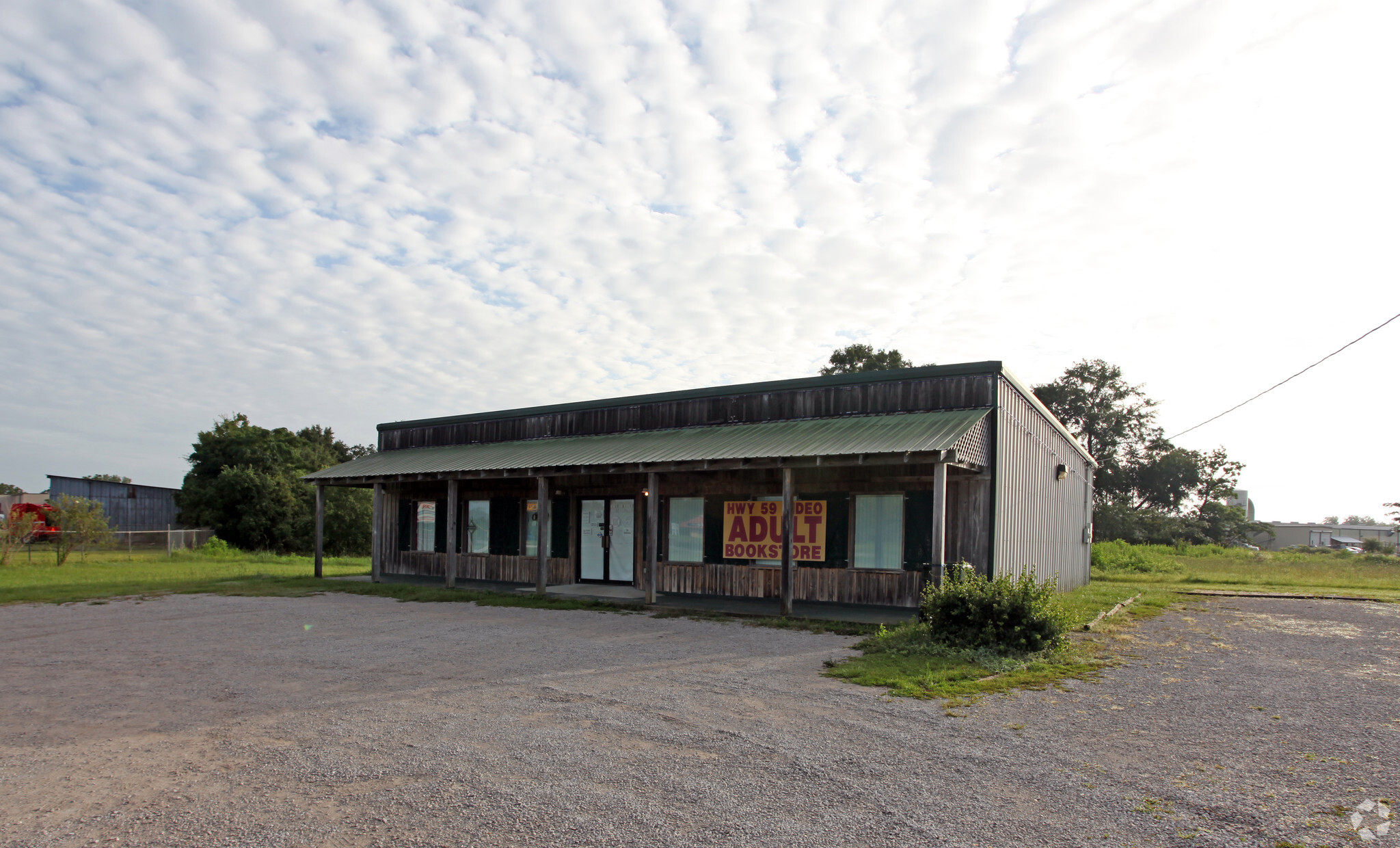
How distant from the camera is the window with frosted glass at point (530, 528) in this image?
17.6 metres

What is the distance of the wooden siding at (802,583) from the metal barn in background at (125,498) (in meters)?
36.0

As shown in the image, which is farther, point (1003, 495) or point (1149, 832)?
point (1003, 495)

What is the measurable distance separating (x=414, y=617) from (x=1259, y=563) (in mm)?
33512

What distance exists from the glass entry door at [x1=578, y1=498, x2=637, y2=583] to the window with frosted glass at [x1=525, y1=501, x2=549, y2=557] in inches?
44.2

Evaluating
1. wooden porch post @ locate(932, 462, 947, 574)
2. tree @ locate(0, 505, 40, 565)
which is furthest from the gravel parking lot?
tree @ locate(0, 505, 40, 565)

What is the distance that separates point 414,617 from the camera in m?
12.3

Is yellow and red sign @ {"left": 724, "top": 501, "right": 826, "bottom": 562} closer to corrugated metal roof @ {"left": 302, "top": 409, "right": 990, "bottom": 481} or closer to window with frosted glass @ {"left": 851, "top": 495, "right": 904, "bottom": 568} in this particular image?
window with frosted glass @ {"left": 851, "top": 495, "right": 904, "bottom": 568}

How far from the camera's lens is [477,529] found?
61.2ft

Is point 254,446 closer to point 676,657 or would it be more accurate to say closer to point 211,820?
point 676,657

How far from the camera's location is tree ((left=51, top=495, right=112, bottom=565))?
24672 mm

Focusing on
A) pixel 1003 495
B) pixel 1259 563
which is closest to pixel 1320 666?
pixel 1003 495

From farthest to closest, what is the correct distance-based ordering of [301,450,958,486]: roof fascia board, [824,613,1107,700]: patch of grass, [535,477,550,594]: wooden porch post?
[535,477,550,594]: wooden porch post < [301,450,958,486]: roof fascia board < [824,613,1107,700]: patch of grass

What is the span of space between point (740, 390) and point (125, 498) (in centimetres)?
4001

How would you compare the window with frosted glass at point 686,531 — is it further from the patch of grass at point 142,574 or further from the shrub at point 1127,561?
the shrub at point 1127,561
